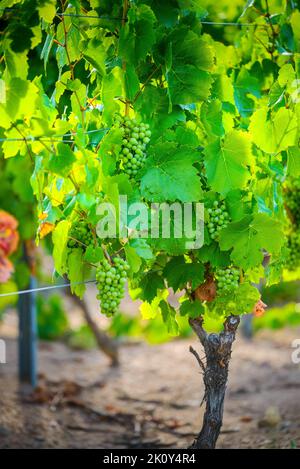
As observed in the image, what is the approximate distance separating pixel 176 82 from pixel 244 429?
205 centimetres

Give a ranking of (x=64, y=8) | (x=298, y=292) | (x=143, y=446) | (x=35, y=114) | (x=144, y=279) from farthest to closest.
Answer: (x=298, y=292) → (x=143, y=446) → (x=144, y=279) → (x=64, y=8) → (x=35, y=114)

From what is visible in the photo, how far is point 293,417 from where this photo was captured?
3387 millimetres

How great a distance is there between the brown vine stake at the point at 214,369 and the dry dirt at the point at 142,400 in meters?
0.63

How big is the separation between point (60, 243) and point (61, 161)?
0.91 feet

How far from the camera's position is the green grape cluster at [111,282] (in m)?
1.88

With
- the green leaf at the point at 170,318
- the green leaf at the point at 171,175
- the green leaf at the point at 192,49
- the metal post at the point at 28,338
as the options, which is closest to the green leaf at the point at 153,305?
the green leaf at the point at 170,318

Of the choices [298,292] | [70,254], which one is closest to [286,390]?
[70,254]

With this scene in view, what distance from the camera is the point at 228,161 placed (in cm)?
197

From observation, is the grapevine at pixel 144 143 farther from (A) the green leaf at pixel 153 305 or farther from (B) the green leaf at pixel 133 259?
(A) the green leaf at pixel 153 305

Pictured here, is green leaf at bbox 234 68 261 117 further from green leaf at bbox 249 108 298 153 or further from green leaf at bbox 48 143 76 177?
green leaf at bbox 48 143 76 177

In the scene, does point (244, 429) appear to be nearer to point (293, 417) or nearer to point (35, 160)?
point (293, 417)

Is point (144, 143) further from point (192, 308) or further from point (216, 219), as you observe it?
point (192, 308)

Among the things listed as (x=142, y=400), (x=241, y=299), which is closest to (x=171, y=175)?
(x=241, y=299)

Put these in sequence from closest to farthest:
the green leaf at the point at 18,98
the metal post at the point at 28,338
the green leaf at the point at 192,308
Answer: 1. the green leaf at the point at 18,98
2. the green leaf at the point at 192,308
3. the metal post at the point at 28,338
